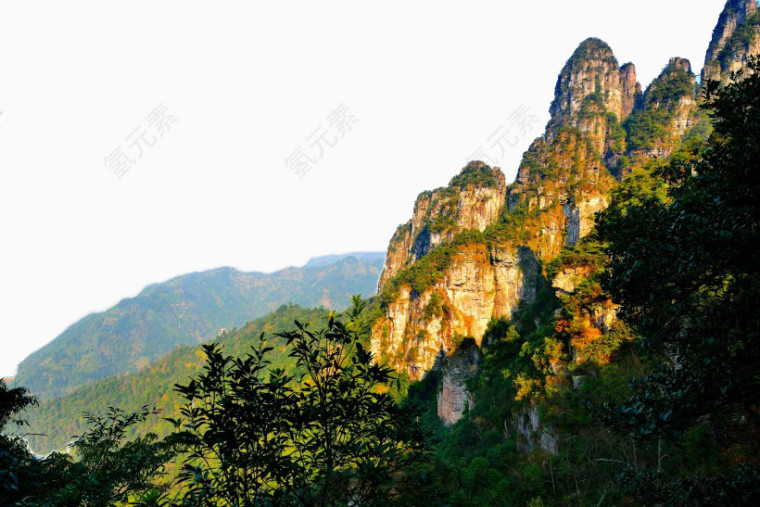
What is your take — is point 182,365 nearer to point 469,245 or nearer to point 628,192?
point 469,245

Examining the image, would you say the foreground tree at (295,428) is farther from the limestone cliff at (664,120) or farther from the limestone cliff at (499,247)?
the limestone cliff at (664,120)

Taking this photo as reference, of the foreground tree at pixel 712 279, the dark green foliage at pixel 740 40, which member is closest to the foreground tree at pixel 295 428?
the foreground tree at pixel 712 279

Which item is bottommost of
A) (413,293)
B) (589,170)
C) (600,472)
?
(600,472)

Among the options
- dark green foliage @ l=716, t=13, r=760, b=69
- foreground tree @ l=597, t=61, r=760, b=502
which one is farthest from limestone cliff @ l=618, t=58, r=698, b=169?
foreground tree @ l=597, t=61, r=760, b=502

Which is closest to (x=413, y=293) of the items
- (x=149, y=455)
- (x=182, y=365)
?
(x=149, y=455)

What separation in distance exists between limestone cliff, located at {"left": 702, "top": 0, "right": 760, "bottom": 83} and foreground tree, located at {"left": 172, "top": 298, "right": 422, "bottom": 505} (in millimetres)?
96590

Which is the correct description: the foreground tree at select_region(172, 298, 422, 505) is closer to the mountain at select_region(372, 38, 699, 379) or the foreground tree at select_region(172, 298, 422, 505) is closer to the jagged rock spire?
the mountain at select_region(372, 38, 699, 379)

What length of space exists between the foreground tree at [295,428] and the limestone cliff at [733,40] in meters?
96.6

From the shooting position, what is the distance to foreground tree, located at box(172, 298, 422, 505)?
15.8 feet

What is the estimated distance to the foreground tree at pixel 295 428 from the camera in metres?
4.82

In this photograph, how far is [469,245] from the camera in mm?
56062

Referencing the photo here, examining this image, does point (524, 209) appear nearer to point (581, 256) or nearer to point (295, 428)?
point (581, 256)

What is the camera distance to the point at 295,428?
5328 mm

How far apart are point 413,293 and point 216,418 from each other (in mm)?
55225
